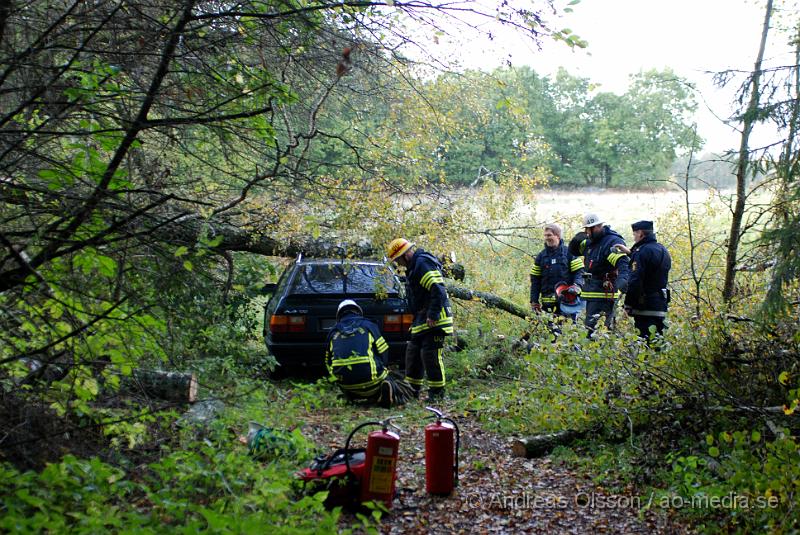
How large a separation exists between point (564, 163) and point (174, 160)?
32.5 meters

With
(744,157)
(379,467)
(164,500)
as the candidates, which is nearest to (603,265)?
(744,157)

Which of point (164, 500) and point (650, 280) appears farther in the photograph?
point (650, 280)

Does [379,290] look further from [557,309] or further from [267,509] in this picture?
[267,509]

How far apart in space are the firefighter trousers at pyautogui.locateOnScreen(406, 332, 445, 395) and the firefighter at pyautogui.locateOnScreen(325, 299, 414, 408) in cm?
57

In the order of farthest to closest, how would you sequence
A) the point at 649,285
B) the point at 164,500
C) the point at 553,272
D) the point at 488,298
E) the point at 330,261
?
the point at 488,298, the point at 553,272, the point at 330,261, the point at 649,285, the point at 164,500

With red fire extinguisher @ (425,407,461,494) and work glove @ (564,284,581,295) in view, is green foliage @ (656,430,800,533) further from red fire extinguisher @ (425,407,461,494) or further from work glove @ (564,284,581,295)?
work glove @ (564,284,581,295)

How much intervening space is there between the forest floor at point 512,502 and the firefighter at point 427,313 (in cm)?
185

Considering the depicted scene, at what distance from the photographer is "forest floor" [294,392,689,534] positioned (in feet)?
15.9

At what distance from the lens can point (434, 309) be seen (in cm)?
829

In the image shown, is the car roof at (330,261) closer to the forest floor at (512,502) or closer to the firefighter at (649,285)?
the firefighter at (649,285)

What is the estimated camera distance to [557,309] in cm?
1048

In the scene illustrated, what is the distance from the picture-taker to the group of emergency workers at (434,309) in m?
7.80

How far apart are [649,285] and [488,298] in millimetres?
3440

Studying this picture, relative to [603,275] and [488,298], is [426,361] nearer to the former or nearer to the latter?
[603,275]
